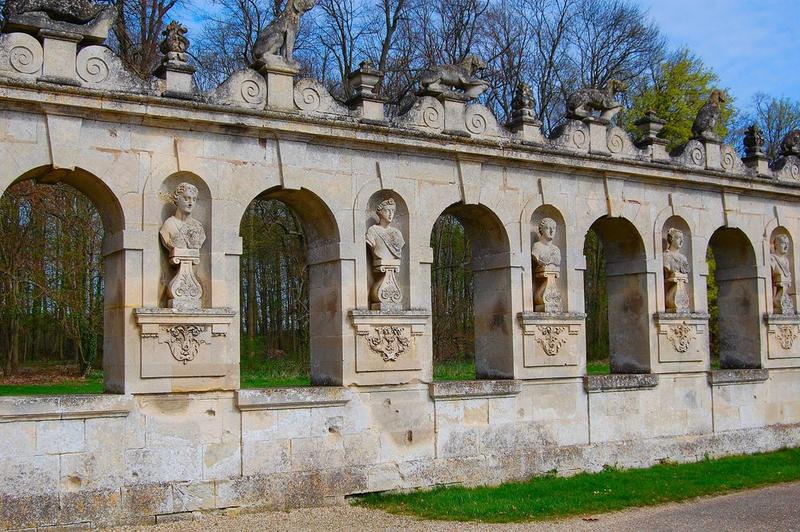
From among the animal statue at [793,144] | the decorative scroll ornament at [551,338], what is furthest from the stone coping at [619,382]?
the animal statue at [793,144]

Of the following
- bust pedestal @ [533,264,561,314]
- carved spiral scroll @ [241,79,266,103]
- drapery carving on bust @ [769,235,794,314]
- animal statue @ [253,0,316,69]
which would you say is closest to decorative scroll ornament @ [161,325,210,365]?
carved spiral scroll @ [241,79,266,103]

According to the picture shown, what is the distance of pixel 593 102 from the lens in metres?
12.5

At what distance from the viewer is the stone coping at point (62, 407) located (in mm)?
8297

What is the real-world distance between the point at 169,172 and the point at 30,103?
4.76 feet

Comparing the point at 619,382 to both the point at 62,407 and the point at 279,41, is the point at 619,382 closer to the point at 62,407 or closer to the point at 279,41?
the point at 279,41

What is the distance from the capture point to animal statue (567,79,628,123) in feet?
40.4

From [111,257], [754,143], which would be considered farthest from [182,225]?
[754,143]

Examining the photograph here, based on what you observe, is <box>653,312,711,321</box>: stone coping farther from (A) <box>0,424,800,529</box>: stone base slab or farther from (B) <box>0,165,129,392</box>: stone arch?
(B) <box>0,165,129,392</box>: stone arch

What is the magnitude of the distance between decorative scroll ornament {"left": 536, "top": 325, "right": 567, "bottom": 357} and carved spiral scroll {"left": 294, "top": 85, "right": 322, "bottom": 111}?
13.0ft

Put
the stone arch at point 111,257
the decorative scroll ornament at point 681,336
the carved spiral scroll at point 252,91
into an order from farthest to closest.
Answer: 1. the decorative scroll ornament at point 681,336
2. the carved spiral scroll at point 252,91
3. the stone arch at point 111,257

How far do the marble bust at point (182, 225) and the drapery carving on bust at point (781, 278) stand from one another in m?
9.38

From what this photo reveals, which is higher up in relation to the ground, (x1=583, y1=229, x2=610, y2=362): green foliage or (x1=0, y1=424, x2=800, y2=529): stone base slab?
(x1=583, y1=229, x2=610, y2=362): green foliage

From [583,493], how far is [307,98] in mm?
5305

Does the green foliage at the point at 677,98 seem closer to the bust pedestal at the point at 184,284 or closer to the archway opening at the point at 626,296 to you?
the archway opening at the point at 626,296
